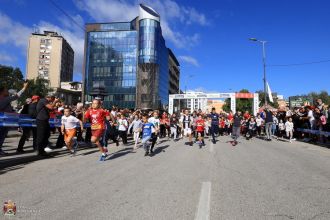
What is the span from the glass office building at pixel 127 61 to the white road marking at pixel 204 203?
256 ft

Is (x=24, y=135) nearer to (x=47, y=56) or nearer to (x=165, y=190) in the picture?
(x=165, y=190)

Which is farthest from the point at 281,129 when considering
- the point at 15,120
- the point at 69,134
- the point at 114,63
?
the point at 114,63

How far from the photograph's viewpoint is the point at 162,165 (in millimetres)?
8430

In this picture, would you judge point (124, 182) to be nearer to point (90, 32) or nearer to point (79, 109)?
point (79, 109)

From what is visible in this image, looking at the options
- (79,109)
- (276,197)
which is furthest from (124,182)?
(79,109)

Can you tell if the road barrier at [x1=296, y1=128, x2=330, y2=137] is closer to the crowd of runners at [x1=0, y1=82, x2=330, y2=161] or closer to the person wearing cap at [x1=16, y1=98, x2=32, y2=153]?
the crowd of runners at [x1=0, y1=82, x2=330, y2=161]

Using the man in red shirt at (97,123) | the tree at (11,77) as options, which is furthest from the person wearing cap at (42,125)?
the tree at (11,77)

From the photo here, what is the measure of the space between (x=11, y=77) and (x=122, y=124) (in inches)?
2090

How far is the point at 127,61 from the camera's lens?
8500 cm

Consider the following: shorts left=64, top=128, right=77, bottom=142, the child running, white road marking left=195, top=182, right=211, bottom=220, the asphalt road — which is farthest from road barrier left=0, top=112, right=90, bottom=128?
white road marking left=195, top=182, right=211, bottom=220

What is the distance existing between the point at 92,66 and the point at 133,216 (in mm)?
86641

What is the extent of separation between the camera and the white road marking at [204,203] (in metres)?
4.09

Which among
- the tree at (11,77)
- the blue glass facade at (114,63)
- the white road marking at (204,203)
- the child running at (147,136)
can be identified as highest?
the blue glass facade at (114,63)

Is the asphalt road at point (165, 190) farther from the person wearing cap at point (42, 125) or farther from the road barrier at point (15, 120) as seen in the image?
the road barrier at point (15, 120)
